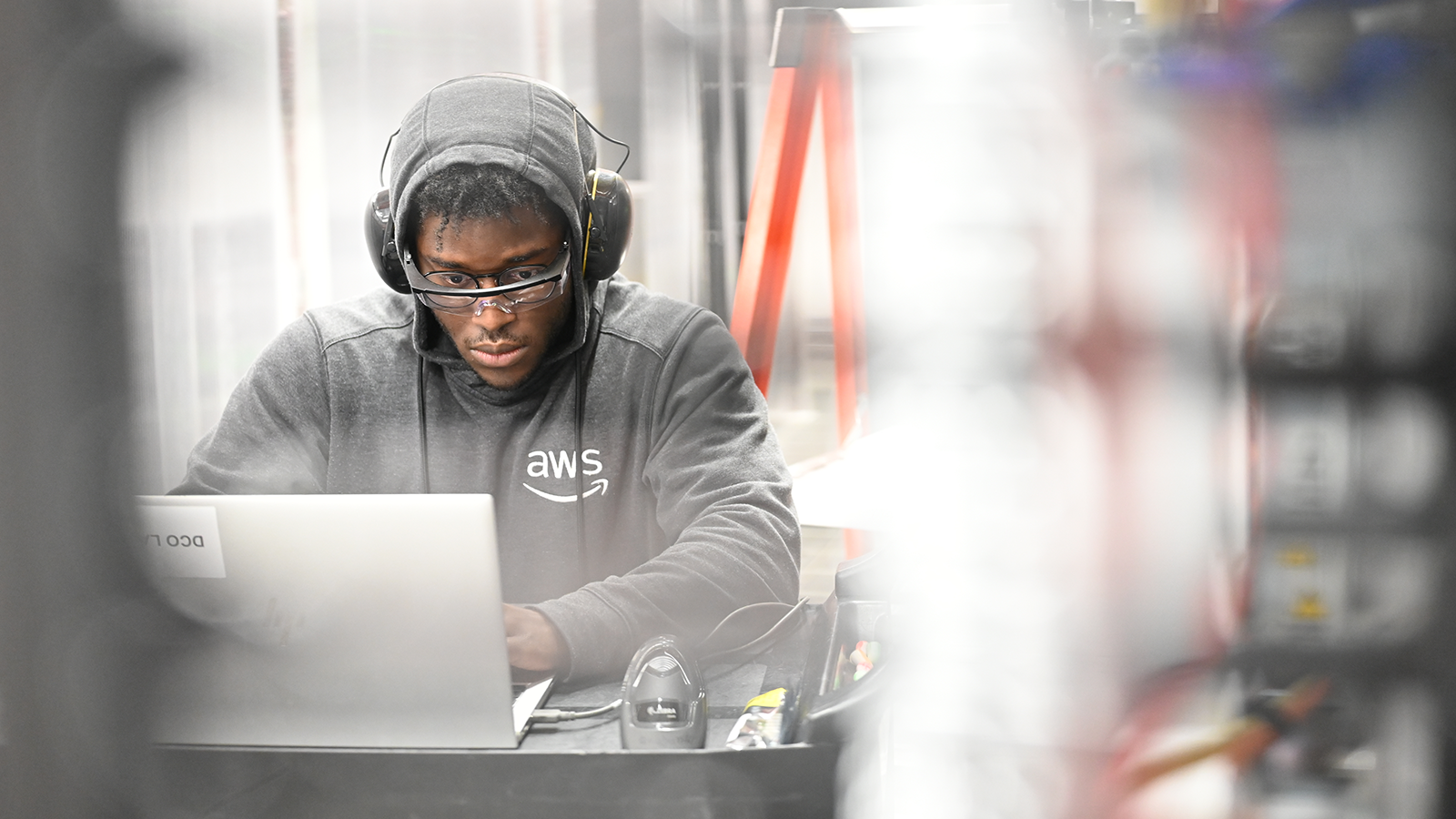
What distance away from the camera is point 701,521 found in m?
1.09

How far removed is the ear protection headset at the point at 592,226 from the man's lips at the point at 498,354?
12cm

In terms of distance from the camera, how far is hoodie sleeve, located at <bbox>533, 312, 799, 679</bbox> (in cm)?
92

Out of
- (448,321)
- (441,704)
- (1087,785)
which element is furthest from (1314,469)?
(448,321)

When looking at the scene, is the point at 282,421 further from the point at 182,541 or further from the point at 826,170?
the point at 826,170

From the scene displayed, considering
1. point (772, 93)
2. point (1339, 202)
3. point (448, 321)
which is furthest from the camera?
point (448, 321)

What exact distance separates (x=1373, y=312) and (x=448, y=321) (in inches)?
37.3

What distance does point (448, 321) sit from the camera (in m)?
1.16

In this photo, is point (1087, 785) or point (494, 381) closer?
point (1087, 785)

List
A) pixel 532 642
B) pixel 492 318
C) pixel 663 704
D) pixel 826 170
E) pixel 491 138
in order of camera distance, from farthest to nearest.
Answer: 1. pixel 492 318
2. pixel 491 138
3. pixel 532 642
4. pixel 663 704
5. pixel 826 170

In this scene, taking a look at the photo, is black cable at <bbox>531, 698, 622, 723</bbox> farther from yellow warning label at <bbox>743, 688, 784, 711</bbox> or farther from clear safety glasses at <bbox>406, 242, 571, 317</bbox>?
clear safety glasses at <bbox>406, 242, 571, 317</bbox>

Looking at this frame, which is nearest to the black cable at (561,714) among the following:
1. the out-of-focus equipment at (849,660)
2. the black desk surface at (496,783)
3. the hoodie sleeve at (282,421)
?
the black desk surface at (496,783)

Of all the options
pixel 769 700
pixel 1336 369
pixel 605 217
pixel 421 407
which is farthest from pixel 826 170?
pixel 421 407

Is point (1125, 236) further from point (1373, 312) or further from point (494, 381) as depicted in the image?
point (494, 381)

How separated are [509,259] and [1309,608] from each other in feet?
2.72
